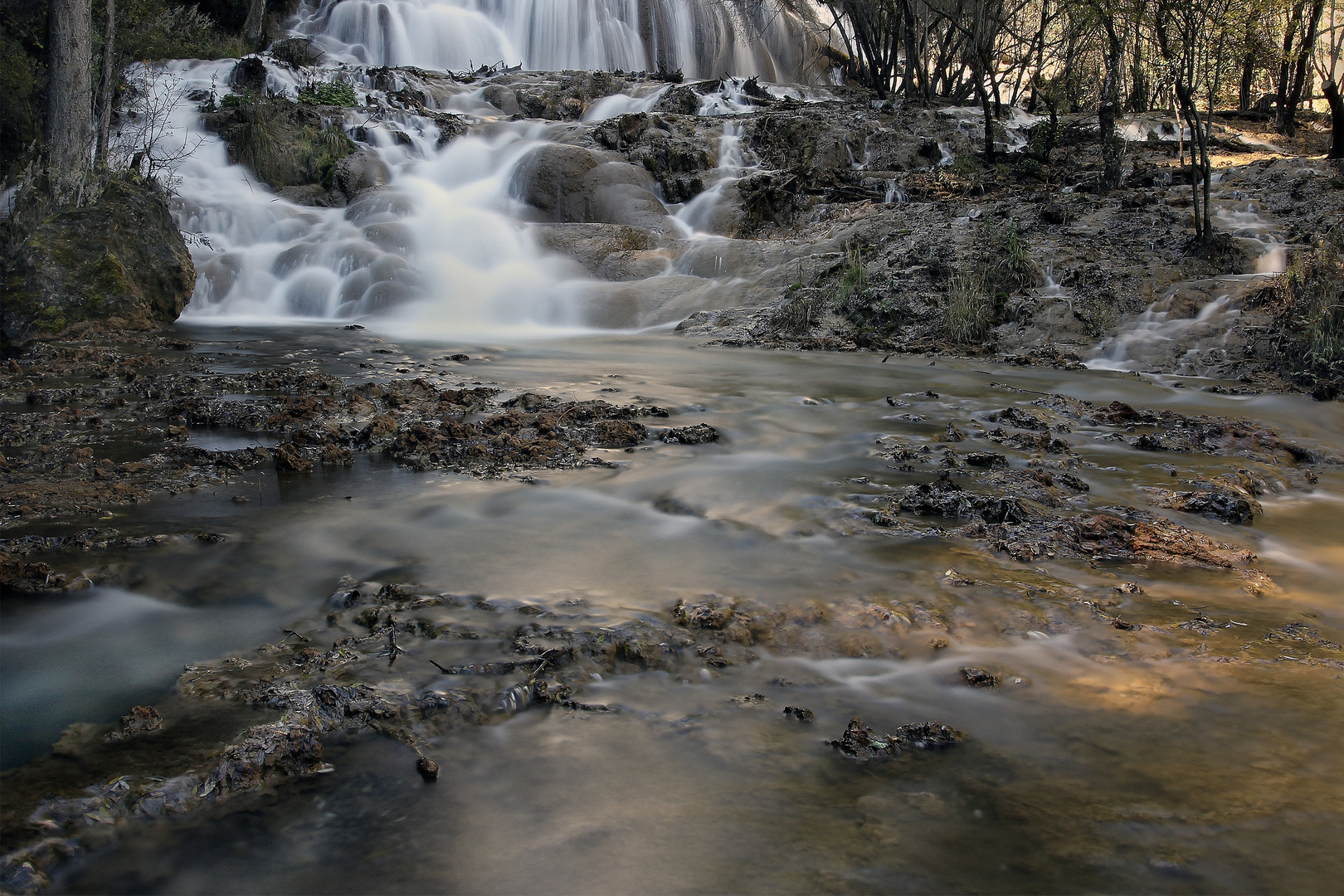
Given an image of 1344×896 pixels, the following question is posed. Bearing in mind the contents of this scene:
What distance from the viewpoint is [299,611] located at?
2.82m

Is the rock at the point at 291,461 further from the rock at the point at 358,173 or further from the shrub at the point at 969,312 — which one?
the rock at the point at 358,173

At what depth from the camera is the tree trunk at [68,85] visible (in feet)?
37.1

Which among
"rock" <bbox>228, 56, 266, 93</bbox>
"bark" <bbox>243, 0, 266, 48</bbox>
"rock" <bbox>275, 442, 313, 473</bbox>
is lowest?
"rock" <bbox>275, 442, 313, 473</bbox>

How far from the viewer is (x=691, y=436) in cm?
536

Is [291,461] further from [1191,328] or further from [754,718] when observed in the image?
[1191,328]

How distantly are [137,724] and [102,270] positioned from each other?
931 cm

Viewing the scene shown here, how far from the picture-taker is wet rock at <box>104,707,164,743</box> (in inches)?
81.9

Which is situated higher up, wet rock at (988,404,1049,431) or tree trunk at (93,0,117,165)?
tree trunk at (93,0,117,165)

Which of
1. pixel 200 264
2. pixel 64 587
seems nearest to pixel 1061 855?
pixel 64 587

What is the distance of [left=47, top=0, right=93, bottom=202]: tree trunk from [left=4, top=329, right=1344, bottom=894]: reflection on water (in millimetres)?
10449

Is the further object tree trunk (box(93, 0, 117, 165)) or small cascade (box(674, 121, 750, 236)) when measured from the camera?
small cascade (box(674, 121, 750, 236))

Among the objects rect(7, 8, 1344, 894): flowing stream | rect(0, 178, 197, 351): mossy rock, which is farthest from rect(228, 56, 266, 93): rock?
rect(7, 8, 1344, 894): flowing stream

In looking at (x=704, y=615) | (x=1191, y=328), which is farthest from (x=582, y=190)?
(x=704, y=615)

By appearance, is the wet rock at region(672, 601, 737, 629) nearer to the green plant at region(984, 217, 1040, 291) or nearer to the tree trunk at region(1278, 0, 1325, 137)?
the green plant at region(984, 217, 1040, 291)
